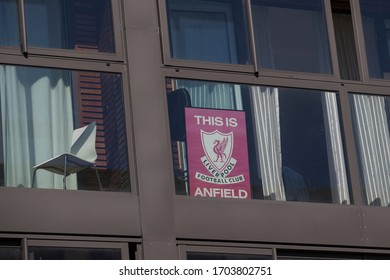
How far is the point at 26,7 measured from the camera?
36.7 ft

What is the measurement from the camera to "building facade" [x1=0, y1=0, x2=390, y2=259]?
10672 millimetres

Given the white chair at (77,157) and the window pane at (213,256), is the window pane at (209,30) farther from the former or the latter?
the window pane at (213,256)

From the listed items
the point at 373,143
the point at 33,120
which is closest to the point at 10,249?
the point at 33,120

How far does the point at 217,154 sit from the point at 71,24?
1.97m

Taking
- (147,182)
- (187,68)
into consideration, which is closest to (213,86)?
(187,68)

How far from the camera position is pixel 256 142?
38.2ft

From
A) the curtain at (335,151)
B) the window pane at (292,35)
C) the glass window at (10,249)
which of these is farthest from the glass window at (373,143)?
the glass window at (10,249)

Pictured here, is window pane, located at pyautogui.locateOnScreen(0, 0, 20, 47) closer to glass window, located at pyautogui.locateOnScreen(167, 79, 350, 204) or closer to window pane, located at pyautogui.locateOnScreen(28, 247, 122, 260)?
glass window, located at pyautogui.locateOnScreen(167, 79, 350, 204)

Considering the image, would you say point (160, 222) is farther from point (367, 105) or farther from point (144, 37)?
point (367, 105)

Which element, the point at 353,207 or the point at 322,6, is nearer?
the point at 353,207

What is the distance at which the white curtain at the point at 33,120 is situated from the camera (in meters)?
10.7

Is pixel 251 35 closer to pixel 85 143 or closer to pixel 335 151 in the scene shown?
pixel 335 151

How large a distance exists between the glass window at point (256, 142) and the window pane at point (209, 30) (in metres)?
0.33

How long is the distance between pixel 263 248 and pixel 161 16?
8.53 feet
